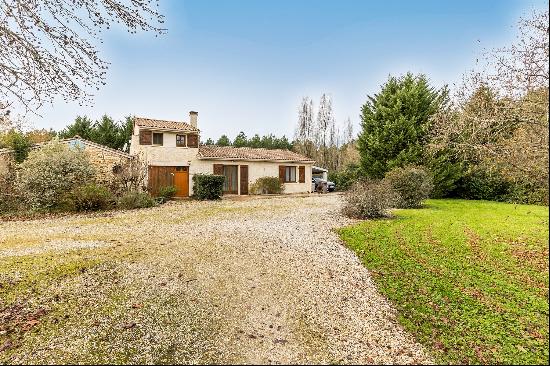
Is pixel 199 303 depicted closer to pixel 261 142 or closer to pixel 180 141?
pixel 180 141

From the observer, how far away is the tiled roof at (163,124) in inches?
813

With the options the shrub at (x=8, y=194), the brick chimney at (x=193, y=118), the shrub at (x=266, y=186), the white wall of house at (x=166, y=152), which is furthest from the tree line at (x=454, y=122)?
the shrub at (x=8, y=194)

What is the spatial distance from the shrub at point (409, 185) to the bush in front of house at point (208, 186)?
9985 mm

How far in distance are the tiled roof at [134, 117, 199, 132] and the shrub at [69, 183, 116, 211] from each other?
21.3 ft

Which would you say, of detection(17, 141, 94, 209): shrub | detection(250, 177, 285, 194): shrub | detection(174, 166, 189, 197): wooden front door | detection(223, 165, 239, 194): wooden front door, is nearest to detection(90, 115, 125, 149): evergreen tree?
detection(174, 166, 189, 197): wooden front door

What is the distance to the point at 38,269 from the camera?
664 cm

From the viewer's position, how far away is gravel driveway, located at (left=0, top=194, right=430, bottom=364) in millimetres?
Result: 3842

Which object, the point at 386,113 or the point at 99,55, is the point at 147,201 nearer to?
the point at 99,55

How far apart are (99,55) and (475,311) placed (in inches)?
289

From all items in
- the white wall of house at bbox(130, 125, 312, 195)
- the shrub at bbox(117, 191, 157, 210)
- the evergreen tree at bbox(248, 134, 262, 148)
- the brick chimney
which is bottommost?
the shrub at bbox(117, 191, 157, 210)

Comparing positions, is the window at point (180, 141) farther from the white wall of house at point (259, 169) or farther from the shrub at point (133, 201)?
the shrub at point (133, 201)

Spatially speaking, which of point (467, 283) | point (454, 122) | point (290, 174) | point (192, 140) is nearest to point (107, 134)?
point (192, 140)

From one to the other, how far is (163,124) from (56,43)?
56.0 ft

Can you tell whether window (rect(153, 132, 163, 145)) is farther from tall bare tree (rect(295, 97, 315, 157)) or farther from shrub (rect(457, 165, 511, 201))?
tall bare tree (rect(295, 97, 315, 157))
